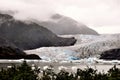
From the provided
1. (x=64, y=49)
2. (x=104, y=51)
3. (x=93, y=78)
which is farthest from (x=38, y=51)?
(x=93, y=78)

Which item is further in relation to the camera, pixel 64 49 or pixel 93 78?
pixel 64 49

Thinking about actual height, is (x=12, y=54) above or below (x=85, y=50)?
above

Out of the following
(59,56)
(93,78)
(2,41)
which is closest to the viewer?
(93,78)

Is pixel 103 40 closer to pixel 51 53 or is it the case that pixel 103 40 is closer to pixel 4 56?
pixel 51 53

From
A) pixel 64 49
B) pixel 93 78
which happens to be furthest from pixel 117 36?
pixel 93 78

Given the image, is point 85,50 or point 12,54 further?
point 12,54

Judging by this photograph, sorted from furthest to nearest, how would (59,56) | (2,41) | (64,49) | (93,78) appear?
(2,41), (64,49), (59,56), (93,78)

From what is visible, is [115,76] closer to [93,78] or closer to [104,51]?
[93,78]

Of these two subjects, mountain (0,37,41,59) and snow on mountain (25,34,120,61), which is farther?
mountain (0,37,41,59)

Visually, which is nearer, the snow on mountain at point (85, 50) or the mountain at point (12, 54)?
the snow on mountain at point (85, 50)

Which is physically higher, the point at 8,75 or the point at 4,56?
the point at 4,56
